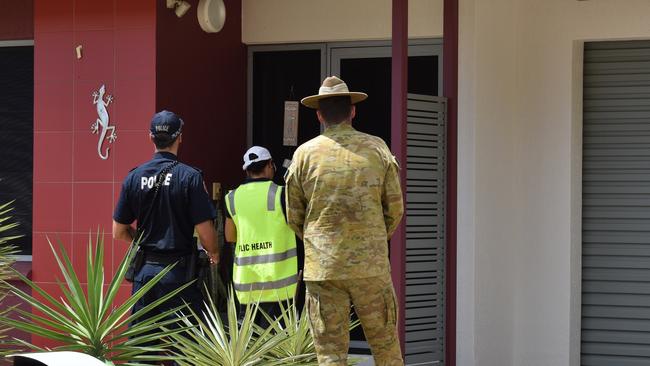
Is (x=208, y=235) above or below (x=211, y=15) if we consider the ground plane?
below

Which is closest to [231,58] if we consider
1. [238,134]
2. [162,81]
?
[238,134]

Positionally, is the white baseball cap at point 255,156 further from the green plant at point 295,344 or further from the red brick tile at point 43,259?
the red brick tile at point 43,259

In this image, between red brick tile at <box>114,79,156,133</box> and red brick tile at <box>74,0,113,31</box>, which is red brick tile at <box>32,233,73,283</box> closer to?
red brick tile at <box>114,79,156,133</box>

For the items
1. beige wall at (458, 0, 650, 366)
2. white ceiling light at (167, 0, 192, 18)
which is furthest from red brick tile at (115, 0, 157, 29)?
beige wall at (458, 0, 650, 366)

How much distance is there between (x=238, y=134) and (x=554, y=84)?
288 cm

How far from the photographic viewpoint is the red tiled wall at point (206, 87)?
7.67 metres

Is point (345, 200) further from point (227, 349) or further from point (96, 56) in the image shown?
point (96, 56)

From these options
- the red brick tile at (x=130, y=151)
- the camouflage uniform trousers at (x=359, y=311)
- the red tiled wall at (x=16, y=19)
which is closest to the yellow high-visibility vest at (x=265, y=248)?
the camouflage uniform trousers at (x=359, y=311)

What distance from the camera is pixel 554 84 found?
7.84 metres

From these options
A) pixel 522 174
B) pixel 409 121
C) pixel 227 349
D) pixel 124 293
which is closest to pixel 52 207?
pixel 124 293

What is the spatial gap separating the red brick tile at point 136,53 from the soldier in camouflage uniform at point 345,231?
2.71 meters

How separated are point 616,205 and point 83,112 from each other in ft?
13.5

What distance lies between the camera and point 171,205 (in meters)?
5.70

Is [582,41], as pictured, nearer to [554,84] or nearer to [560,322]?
[554,84]
